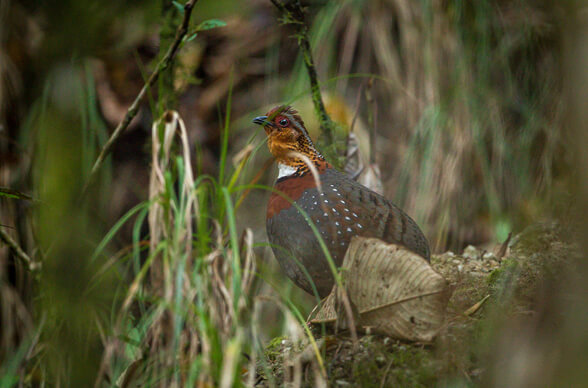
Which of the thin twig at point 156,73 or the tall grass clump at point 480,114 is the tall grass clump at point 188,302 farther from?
the tall grass clump at point 480,114

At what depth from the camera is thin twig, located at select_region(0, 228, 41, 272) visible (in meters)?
2.21

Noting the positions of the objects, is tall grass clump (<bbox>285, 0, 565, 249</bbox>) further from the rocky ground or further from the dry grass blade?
the dry grass blade

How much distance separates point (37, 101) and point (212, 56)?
5.73ft

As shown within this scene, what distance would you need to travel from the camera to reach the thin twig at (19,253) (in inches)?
87.0

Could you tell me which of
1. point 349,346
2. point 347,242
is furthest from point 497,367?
point 347,242

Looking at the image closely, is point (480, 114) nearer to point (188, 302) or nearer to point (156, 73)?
point (156, 73)

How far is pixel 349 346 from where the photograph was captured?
181 centimetres

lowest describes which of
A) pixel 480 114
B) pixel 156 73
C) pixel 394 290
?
pixel 394 290

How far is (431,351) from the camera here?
67.7 inches

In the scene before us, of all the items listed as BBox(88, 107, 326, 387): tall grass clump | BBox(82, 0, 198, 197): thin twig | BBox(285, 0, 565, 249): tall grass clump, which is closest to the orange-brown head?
BBox(82, 0, 198, 197): thin twig

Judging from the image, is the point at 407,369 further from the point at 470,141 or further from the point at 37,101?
the point at 37,101

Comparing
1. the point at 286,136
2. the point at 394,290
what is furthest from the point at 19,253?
the point at 394,290

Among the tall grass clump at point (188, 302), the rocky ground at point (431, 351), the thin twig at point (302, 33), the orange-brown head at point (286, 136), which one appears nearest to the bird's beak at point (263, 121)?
A: the orange-brown head at point (286, 136)

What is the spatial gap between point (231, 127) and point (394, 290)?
286 cm
